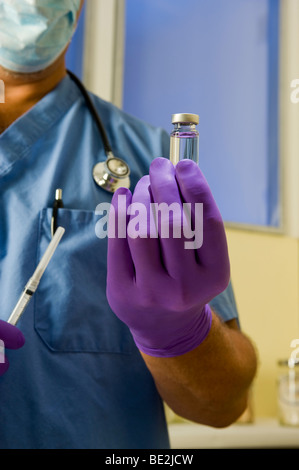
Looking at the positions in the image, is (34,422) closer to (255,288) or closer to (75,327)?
(75,327)

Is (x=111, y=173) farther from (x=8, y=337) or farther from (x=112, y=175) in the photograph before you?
(x=8, y=337)

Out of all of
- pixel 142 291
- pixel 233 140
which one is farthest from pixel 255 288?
pixel 142 291

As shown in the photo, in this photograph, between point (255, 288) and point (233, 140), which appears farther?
point (233, 140)

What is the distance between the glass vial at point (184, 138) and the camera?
0.47 meters

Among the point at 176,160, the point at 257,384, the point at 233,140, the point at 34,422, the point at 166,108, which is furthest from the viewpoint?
the point at 233,140

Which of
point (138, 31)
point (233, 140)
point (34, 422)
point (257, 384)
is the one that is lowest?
point (257, 384)

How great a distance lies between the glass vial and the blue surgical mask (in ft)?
1.22

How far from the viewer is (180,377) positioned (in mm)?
688

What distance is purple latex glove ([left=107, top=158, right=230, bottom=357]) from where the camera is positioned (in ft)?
1.54

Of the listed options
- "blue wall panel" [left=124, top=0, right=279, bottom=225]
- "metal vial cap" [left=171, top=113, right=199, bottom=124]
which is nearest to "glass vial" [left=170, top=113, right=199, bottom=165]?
"metal vial cap" [left=171, top=113, right=199, bottom=124]

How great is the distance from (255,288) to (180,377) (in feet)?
3.67

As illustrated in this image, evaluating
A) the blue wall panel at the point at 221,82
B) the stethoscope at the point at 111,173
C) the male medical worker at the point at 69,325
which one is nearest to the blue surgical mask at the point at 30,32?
the male medical worker at the point at 69,325

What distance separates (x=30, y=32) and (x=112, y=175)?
24cm

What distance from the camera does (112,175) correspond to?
0.78 metres
